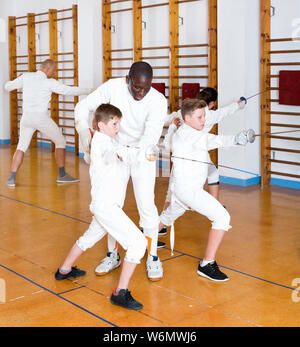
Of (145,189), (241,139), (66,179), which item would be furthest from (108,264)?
(66,179)

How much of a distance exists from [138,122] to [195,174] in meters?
0.48

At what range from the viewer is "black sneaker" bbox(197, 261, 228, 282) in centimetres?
307

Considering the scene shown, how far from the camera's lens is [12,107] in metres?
10.3

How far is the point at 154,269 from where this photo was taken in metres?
3.12

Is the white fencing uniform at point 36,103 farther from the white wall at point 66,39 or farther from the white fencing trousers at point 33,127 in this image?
the white wall at point 66,39

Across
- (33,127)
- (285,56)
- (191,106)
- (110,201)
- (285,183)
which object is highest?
(285,56)

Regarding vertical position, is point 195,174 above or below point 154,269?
above

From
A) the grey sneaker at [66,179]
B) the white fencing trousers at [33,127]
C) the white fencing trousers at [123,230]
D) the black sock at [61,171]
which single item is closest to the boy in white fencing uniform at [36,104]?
the white fencing trousers at [33,127]

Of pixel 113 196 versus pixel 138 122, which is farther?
pixel 138 122

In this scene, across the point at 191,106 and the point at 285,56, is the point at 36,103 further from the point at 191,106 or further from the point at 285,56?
the point at 191,106

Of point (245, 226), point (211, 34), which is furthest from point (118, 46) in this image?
point (245, 226)

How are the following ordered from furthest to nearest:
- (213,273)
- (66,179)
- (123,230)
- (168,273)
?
1. (66,179)
2. (168,273)
3. (213,273)
4. (123,230)

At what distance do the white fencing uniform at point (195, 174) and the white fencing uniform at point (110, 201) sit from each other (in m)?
0.51

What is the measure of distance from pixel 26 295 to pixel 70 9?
6743 millimetres
